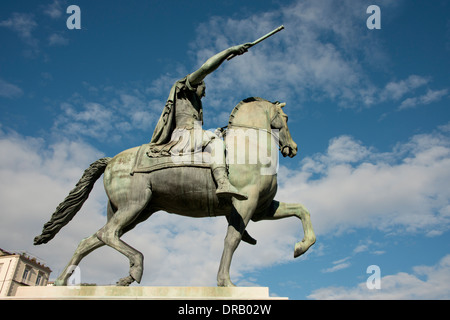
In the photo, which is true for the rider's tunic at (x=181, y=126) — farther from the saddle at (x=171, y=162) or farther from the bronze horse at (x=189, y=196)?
the bronze horse at (x=189, y=196)

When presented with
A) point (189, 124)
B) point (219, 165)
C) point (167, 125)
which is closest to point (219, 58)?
point (189, 124)

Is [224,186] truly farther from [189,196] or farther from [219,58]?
[219,58]

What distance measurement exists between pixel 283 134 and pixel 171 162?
2467mm

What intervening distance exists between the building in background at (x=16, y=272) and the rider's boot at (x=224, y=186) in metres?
35.1

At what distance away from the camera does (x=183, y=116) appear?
8109mm

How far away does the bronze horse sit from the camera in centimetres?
681

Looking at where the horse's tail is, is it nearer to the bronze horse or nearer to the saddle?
the bronze horse

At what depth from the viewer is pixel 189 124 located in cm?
801

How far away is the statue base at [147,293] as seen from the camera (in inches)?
235

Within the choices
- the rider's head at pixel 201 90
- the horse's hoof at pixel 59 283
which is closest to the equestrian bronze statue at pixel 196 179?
the horse's hoof at pixel 59 283

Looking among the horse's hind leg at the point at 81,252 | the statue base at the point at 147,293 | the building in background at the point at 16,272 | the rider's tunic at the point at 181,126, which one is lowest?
the statue base at the point at 147,293

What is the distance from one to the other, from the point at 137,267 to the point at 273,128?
390 centimetres
